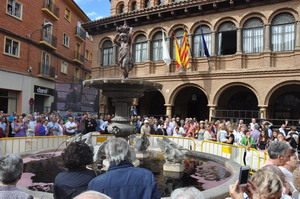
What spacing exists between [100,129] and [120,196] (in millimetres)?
12634

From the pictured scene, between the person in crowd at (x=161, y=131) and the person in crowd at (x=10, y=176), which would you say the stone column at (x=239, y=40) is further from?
the person in crowd at (x=10, y=176)

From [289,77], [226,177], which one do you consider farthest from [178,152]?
[289,77]

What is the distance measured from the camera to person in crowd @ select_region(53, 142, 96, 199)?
2666 millimetres

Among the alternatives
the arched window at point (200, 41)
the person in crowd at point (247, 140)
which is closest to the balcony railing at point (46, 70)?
the arched window at point (200, 41)

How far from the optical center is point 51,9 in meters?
→ 26.9

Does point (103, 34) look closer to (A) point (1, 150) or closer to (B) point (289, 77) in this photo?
(B) point (289, 77)

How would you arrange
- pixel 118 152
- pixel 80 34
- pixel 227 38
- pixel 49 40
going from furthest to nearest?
pixel 80 34 < pixel 49 40 < pixel 227 38 < pixel 118 152

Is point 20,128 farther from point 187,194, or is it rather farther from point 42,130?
point 187,194

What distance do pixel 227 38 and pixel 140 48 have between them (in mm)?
7285

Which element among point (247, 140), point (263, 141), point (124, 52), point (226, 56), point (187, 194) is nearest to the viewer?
point (187, 194)

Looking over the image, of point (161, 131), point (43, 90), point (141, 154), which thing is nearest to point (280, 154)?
point (141, 154)

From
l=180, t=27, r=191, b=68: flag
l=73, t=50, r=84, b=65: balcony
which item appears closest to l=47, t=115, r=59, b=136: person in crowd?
l=180, t=27, r=191, b=68: flag

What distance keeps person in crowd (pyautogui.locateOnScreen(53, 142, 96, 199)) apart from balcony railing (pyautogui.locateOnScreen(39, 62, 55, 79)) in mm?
24557

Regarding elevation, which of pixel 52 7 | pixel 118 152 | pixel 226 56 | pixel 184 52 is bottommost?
pixel 118 152
